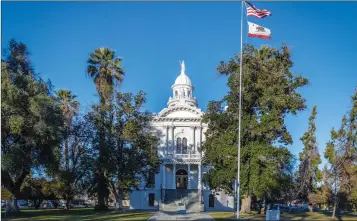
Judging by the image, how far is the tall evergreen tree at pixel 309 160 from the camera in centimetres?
4209

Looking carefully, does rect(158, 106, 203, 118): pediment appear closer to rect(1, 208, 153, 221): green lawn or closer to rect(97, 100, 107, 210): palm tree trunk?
rect(97, 100, 107, 210): palm tree trunk

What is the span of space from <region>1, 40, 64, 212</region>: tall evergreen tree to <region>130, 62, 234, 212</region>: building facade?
20.6 metres

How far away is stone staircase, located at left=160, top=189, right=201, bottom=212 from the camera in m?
48.1

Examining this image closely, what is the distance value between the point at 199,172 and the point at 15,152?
2741cm

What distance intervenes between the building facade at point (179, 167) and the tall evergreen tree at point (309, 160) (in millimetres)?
11029

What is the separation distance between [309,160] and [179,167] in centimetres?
1841

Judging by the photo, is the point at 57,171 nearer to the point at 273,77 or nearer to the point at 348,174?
the point at 273,77

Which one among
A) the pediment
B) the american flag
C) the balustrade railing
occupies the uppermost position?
the american flag

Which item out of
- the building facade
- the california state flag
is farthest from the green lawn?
the building facade

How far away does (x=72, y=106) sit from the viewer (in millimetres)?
53750

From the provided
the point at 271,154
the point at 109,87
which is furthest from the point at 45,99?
the point at 271,154

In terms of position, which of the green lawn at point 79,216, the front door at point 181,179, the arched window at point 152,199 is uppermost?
the front door at point 181,179

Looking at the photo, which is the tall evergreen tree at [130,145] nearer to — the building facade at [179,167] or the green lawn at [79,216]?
the green lawn at [79,216]

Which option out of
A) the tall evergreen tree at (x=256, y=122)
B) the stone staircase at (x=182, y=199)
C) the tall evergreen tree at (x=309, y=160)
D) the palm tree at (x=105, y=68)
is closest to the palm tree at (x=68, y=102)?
the palm tree at (x=105, y=68)
